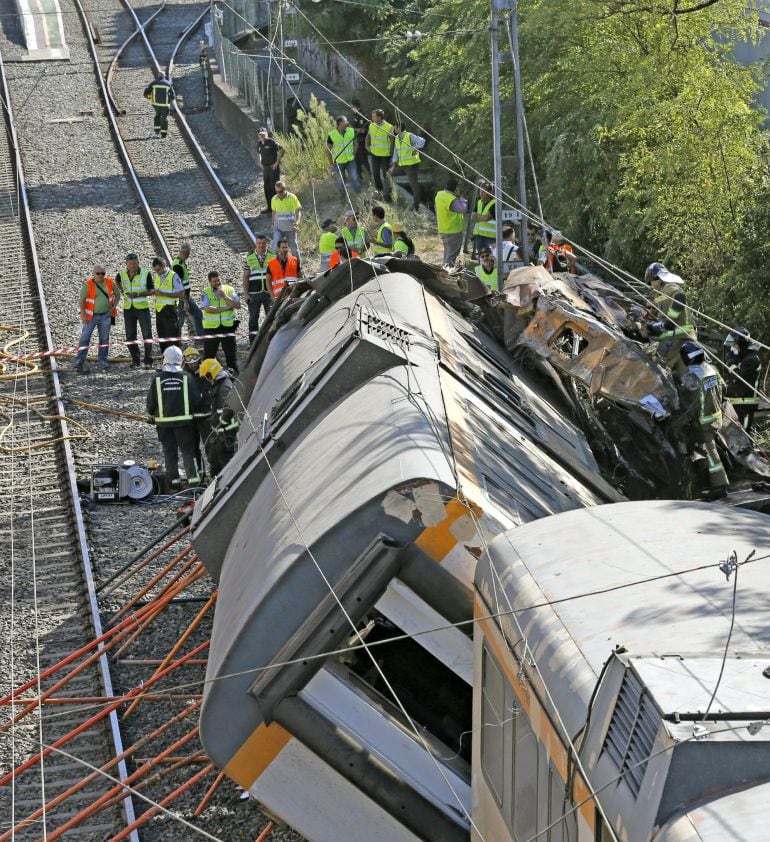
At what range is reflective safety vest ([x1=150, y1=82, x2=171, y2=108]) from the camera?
1117 inches

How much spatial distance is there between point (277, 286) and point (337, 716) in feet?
39.5

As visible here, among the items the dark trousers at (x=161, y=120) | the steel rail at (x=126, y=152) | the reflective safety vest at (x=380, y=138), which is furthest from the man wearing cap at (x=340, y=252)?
the dark trousers at (x=161, y=120)

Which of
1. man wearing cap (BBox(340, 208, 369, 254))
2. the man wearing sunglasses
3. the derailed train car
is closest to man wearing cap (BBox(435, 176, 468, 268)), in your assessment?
man wearing cap (BBox(340, 208, 369, 254))

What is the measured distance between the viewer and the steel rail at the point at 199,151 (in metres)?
23.9

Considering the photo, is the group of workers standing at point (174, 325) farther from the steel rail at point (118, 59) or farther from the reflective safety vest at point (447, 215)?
the steel rail at point (118, 59)

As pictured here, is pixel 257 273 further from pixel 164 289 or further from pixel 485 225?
pixel 485 225

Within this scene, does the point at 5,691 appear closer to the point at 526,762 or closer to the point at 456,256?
the point at 526,762

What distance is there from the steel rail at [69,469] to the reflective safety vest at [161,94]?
3.19 meters

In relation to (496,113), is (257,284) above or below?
below

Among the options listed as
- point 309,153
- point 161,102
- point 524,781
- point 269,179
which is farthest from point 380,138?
point 524,781

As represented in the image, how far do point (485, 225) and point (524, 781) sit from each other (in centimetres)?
1400

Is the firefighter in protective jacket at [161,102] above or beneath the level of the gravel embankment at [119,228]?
above

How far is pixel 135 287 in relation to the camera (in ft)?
59.8

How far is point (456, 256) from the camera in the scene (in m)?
20.4
